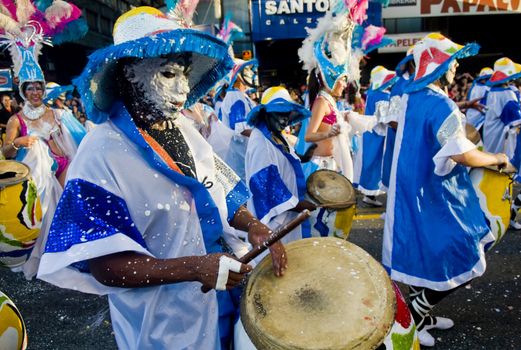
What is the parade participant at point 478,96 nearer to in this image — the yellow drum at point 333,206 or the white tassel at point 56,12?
the yellow drum at point 333,206

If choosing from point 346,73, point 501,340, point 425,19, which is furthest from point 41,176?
point 425,19

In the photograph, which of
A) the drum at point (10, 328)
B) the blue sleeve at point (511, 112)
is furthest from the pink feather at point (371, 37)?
the drum at point (10, 328)

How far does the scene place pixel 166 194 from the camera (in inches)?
57.8

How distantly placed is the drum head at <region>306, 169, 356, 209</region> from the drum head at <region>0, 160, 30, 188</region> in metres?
2.44

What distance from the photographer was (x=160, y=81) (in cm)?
147

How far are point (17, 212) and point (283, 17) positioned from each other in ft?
45.7

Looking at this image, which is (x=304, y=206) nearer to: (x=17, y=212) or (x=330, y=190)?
(x=330, y=190)

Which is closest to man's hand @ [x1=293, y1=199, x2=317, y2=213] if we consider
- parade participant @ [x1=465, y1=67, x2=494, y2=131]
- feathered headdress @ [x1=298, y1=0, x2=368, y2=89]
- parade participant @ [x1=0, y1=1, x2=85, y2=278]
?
feathered headdress @ [x1=298, y1=0, x2=368, y2=89]

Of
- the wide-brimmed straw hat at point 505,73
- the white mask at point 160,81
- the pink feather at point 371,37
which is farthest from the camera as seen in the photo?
the wide-brimmed straw hat at point 505,73

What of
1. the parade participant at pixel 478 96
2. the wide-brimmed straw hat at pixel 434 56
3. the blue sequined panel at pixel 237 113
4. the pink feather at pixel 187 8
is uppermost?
the pink feather at pixel 187 8

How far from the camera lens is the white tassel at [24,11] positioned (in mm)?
4305

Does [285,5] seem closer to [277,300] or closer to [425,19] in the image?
[425,19]

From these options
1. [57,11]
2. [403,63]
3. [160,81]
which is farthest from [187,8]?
[403,63]

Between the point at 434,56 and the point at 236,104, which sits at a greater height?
the point at 434,56
